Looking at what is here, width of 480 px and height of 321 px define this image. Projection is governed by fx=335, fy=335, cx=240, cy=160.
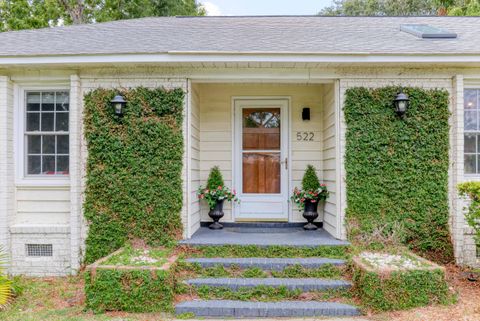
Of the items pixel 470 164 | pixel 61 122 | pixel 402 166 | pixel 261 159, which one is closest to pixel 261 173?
pixel 261 159

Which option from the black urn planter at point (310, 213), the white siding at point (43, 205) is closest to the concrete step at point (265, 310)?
the black urn planter at point (310, 213)

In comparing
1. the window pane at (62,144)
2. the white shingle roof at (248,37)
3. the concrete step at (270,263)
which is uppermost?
the white shingle roof at (248,37)

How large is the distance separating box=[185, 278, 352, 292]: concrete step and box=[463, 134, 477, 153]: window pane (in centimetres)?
293

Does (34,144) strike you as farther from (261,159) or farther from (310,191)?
(310,191)

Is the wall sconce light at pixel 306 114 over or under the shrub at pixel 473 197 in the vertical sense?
A: over

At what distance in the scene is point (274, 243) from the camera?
4613 mm

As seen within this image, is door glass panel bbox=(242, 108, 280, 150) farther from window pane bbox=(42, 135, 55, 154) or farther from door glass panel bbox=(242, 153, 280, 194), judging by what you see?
window pane bbox=(42, 135, 55, 154)

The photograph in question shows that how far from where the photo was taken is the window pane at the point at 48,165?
16.9 feet

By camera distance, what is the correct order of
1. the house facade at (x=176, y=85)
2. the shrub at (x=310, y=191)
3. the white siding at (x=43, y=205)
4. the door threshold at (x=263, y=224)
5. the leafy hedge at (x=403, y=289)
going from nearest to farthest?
the leafy hedge at (x=403, y=289) < the house facade at (x=176, y=85) < the white siding at (x=43, y=205) < the shrub at (x=310, y=191) < the door threshold at (x=263, y=224)

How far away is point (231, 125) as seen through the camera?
599 cm

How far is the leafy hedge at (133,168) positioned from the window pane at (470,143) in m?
4.28

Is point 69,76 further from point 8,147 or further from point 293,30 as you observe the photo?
point 293,30

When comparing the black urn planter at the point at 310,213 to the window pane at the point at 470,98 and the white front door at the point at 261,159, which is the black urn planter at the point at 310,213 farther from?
the window pane at the point at 470,98

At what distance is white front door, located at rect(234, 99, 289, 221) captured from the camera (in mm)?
5961
